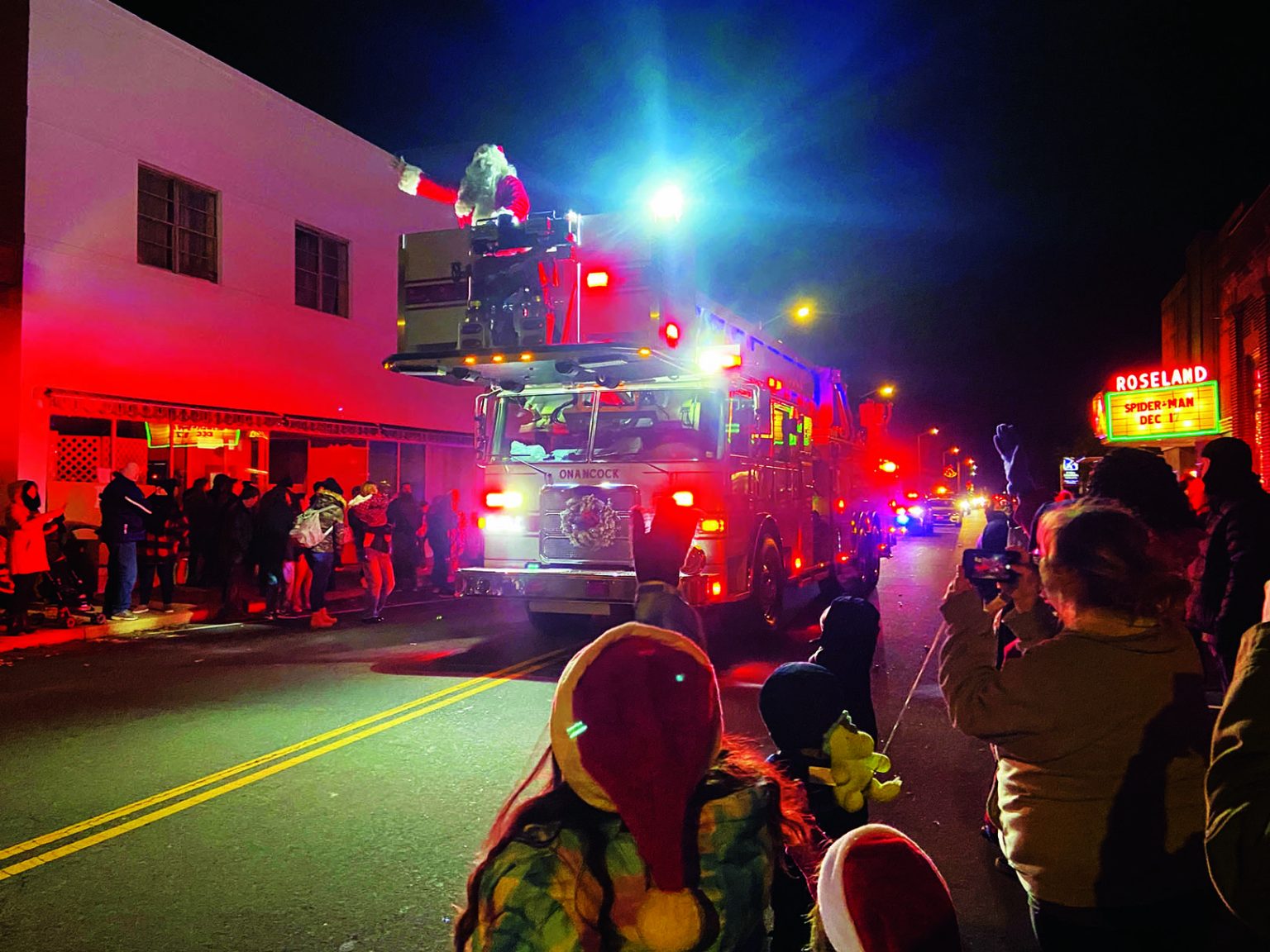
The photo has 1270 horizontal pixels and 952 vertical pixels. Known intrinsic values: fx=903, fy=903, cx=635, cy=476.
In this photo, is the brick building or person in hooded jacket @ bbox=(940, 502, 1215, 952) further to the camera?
the brick building

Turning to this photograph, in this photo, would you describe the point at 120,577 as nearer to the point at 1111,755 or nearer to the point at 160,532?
the point at 160,532

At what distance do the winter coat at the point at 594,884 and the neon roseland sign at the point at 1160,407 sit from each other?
24124mm

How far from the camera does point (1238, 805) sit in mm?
1396

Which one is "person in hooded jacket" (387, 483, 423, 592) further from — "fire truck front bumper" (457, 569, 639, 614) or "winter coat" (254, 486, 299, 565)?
"fire truck front bumper" (457, 569, 639, 614)

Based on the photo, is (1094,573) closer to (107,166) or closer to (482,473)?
(482,473)

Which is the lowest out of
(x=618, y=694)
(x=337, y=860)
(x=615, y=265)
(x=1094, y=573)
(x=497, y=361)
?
(x=337, y=860)

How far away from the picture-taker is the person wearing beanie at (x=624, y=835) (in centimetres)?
146

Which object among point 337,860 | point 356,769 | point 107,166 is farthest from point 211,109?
point 337,860

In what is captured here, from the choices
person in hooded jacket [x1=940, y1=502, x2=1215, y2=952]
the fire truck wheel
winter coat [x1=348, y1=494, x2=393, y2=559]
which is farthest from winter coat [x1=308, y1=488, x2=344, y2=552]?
person in hooded jacket [x1=940, y1=502, x2=1215, y2=952]

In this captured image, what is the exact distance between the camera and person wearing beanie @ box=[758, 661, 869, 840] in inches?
93.7

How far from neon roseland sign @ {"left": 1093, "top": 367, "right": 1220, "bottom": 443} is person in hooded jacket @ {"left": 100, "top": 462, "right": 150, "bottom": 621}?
73.9 ft

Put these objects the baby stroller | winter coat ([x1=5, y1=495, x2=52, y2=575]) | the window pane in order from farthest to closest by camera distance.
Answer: the window pane < the baby stroller < winter coat ([x1=5, y1=495, x2=52, y2=575])

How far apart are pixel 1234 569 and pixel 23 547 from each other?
38.9ft

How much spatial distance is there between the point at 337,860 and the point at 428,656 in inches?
208
